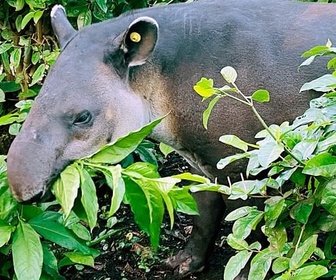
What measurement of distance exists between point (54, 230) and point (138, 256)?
1.05 metres

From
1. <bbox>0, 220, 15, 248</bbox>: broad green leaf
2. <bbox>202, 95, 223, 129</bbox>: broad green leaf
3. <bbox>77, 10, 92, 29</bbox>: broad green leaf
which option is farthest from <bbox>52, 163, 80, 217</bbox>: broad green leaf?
<bbox>77, 10, 92, 29</bbox>: broad green leaf

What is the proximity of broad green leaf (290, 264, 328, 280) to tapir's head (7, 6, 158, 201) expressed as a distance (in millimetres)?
1069

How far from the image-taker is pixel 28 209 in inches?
123

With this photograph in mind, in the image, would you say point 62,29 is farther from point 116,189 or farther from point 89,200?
point 116,189

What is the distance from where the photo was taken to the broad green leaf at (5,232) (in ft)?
9.57

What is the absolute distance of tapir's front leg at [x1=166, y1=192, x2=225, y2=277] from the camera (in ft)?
12.8

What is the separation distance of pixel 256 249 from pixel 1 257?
1.37m

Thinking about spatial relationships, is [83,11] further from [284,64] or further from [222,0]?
[284,64]

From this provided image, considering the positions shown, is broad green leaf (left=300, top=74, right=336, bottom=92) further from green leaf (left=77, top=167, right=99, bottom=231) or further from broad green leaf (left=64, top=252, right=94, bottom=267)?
broad green leaf (left=64, top=252, right=94, bottom=267)

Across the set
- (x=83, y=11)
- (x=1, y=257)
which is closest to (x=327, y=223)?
(x=1, y=257)

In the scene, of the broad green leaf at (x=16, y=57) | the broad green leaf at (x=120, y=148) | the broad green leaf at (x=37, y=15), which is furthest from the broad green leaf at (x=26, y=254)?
the broad green leaf at (x=16, y=57)

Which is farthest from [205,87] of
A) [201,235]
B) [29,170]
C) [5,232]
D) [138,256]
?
[138,256]

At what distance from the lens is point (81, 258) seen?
336cm

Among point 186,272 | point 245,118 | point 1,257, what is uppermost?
point 245,118
